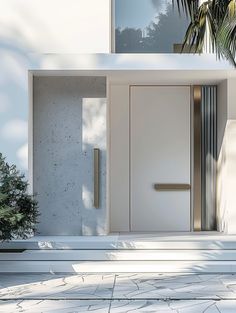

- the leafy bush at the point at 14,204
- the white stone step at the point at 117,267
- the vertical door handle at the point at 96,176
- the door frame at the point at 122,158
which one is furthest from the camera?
the door frame at the point at 122,158

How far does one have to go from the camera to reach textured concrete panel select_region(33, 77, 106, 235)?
10.4 meters

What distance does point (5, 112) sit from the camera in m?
10.2

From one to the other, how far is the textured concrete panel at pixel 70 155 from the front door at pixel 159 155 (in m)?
1.57

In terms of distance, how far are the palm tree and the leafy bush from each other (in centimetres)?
372

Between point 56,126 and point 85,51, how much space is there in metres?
1.60

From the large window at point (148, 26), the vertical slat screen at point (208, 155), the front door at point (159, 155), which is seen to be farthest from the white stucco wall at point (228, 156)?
the large window at point (148, 26)

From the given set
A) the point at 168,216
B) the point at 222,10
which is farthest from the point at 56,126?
the point at 222,10

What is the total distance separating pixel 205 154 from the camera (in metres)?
11.8

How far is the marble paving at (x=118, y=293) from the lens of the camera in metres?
6.74

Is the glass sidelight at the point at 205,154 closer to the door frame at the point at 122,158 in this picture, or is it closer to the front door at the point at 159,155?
the door frame at the point at 122,158

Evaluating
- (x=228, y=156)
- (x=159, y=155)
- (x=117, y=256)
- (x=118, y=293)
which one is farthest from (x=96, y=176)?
(x=118, y=293)

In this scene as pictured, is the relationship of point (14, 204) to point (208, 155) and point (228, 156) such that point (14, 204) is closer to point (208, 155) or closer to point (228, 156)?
point (228, 156)

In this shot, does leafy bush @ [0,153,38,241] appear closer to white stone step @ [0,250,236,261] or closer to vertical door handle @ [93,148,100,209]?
white stone step @ [0,250,236,261]

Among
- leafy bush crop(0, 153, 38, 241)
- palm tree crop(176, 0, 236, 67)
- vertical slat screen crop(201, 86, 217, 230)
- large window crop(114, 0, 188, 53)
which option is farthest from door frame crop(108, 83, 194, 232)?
palm tree crop(176, 0, 236, 67)
